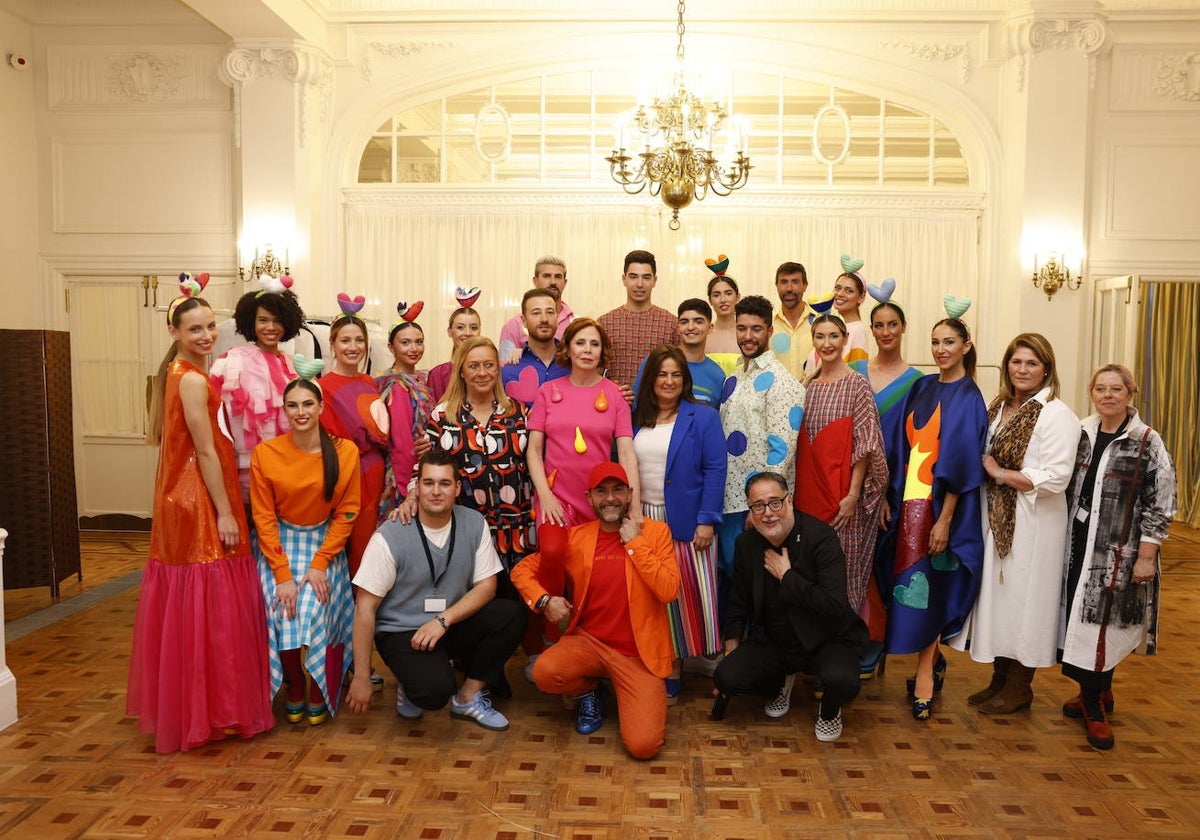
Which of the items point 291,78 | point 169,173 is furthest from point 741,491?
point 169,173

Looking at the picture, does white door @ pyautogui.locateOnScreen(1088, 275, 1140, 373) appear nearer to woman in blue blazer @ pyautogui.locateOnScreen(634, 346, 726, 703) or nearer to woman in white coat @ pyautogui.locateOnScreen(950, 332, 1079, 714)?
woman in white coat @ pyautogui.locateOnScreen(950, 332, 1079, 714)

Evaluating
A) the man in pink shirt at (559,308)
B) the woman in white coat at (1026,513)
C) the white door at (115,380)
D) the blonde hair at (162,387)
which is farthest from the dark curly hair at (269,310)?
the white door at (115,380)

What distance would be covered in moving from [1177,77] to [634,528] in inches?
234

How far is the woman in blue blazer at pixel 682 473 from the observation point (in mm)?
3564

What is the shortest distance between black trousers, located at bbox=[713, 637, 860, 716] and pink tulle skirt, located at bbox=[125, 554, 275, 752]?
1700mm

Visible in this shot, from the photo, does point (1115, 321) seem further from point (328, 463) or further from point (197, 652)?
point (197, 652)

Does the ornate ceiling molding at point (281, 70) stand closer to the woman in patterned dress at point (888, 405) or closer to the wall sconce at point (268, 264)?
the wall sconce at point (268, 264)

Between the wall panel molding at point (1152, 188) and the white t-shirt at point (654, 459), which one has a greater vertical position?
the wall panel molding at point (1152, 188)

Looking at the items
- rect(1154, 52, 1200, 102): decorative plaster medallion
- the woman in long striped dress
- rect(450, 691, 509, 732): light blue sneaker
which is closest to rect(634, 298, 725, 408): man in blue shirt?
the woman in long striped dress

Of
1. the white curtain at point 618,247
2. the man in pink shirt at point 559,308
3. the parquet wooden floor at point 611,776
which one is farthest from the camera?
the white curtain at point 618,247

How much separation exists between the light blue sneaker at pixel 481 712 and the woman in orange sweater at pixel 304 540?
450 millimetres

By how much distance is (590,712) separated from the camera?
346 centimetres

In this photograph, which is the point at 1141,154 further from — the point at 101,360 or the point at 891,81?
the point at 101,360

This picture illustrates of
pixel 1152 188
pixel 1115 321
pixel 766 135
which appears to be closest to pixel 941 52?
pixel 766 135
